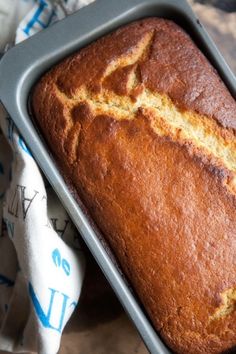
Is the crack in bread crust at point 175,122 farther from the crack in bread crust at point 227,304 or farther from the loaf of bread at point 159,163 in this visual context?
the crack in bread crust at point 227,304

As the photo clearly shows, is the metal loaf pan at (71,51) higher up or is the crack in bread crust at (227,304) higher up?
the metal loaf pan at (71,51)

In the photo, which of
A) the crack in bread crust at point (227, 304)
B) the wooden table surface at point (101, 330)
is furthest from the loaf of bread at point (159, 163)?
the wooden table surface at point (101, 330)

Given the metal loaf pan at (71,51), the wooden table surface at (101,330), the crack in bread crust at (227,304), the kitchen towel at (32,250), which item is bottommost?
the wooden table surface at (101,330)

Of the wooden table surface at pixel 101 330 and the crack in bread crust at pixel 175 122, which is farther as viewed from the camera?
the wooden table surface at pixel 101 330

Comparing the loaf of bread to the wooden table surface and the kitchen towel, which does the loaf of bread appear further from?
the wooden table surface

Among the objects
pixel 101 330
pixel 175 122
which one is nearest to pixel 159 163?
pixel 175 122

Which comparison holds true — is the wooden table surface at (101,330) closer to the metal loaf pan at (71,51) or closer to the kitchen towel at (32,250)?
the kitchen towel at (32,250)

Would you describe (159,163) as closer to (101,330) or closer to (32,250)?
(32,250)
